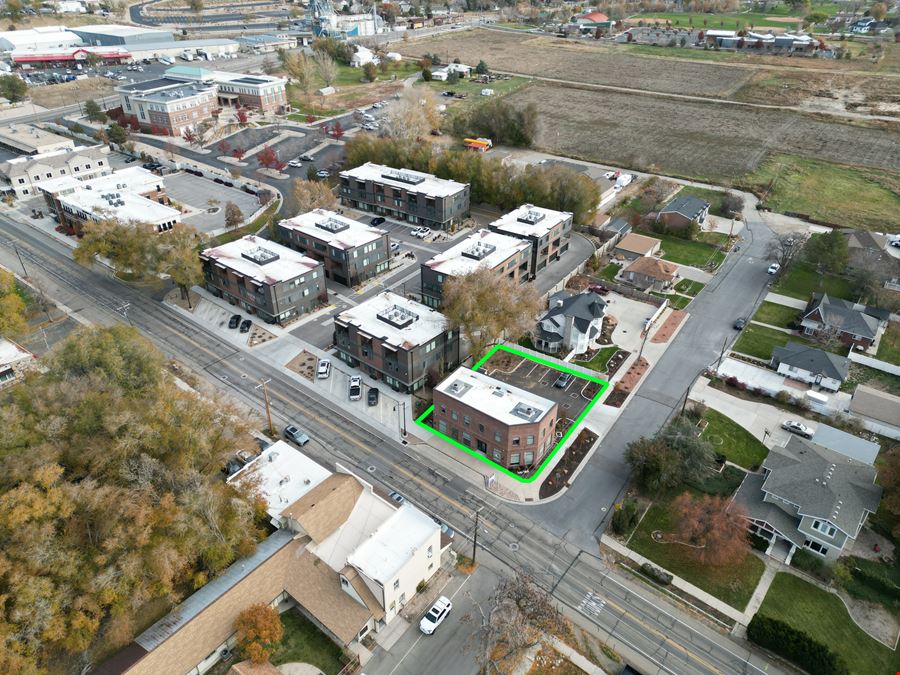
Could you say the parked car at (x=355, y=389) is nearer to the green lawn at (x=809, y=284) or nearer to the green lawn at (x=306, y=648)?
the green lawn at (x=306, y=648)

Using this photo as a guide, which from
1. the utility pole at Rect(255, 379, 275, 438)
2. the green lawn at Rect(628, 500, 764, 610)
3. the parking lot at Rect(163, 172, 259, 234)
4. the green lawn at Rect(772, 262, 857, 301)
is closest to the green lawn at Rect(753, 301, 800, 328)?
the green lawn at Rect(772, 262, 857, 301)

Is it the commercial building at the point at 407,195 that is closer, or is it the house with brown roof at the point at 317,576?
the house with brown roof at the point at 317,576

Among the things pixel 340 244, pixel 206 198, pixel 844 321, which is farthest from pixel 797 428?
pixel 206 198

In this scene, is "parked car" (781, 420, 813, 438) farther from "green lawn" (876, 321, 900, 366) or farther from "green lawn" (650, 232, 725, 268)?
"green lawn" (650, 232, 725, 268)

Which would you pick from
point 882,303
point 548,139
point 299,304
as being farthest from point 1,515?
point 548,139

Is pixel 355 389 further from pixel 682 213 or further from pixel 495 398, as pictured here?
pixel 682 213

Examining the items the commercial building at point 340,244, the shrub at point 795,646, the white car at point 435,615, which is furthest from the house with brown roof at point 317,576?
the commercial building at point 340,244

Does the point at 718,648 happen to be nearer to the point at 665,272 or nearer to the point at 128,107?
the point at 665,272
